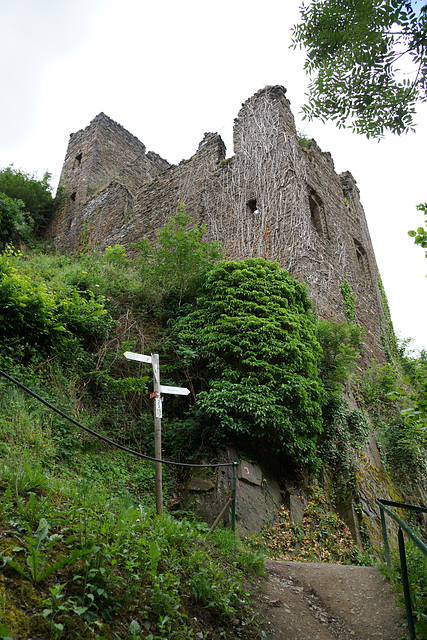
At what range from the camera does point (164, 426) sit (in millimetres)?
6840

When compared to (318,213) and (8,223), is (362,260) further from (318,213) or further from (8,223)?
(8,223)

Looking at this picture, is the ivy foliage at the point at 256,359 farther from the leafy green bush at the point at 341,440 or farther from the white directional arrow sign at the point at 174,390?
the white directional arrow sign at the point at 174,390

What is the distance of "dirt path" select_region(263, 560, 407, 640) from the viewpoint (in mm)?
3281

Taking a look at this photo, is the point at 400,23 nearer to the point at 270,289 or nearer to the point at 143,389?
the point at 270,289

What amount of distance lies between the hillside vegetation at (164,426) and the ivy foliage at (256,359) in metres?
0.03

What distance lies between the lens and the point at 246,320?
6914 mm

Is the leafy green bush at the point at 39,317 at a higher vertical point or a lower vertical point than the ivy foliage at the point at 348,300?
lower

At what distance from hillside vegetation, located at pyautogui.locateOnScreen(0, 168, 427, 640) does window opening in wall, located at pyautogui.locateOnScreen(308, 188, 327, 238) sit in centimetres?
407

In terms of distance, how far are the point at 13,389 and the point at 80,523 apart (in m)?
3.04

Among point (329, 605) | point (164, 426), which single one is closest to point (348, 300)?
point (164, 426)

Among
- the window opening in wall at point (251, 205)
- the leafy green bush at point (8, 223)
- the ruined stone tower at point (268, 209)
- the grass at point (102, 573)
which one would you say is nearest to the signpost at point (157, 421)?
the grass at point (102, 573)

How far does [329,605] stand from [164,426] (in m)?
3.63

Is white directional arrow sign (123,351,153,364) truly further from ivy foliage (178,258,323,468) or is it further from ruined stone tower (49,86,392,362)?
ruined stone tower (49,86,392,362)

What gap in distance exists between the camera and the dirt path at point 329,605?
3.28 m
